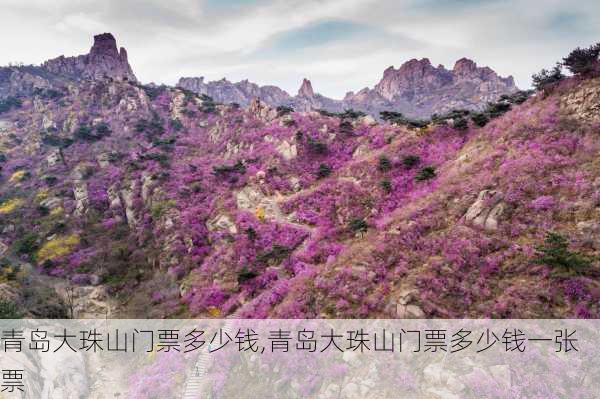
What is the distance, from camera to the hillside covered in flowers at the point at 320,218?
20062 millimetres

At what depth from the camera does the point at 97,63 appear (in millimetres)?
145500

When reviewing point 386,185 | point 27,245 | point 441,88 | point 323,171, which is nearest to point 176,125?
point 27,245

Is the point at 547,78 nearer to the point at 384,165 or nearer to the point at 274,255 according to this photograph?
the point at 384,165

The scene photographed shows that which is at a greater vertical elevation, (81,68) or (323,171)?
(81,68)

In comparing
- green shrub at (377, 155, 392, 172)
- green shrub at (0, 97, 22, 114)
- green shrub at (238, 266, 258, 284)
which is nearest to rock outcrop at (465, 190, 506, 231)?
green shrub at (377, 155, 392, 172)

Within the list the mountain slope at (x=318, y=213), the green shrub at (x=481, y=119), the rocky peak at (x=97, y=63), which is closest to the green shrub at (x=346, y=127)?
the mountain slope at (x=318, y=213)

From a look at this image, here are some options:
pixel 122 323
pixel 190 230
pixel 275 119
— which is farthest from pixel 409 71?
pixel 122 323

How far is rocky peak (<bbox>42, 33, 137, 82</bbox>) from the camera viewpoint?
473ft

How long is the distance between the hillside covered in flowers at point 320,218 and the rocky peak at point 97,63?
89482mm

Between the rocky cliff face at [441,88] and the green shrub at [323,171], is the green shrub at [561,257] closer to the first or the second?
the green shrub at [323,171]

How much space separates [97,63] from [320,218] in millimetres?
158039

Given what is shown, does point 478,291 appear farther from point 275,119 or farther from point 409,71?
point 409,71

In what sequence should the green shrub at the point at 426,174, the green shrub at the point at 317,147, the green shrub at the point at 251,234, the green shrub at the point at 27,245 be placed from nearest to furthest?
the green shrub at the point at 426,174, the green shrub at the point at 251,234, the green shrub at the point at 27,245, the green shrub at the point at 317,147

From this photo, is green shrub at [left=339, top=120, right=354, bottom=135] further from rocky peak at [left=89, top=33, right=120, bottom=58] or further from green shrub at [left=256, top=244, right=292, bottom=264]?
rocky peak at [left=89, top=33, right=120, bottom=58]
